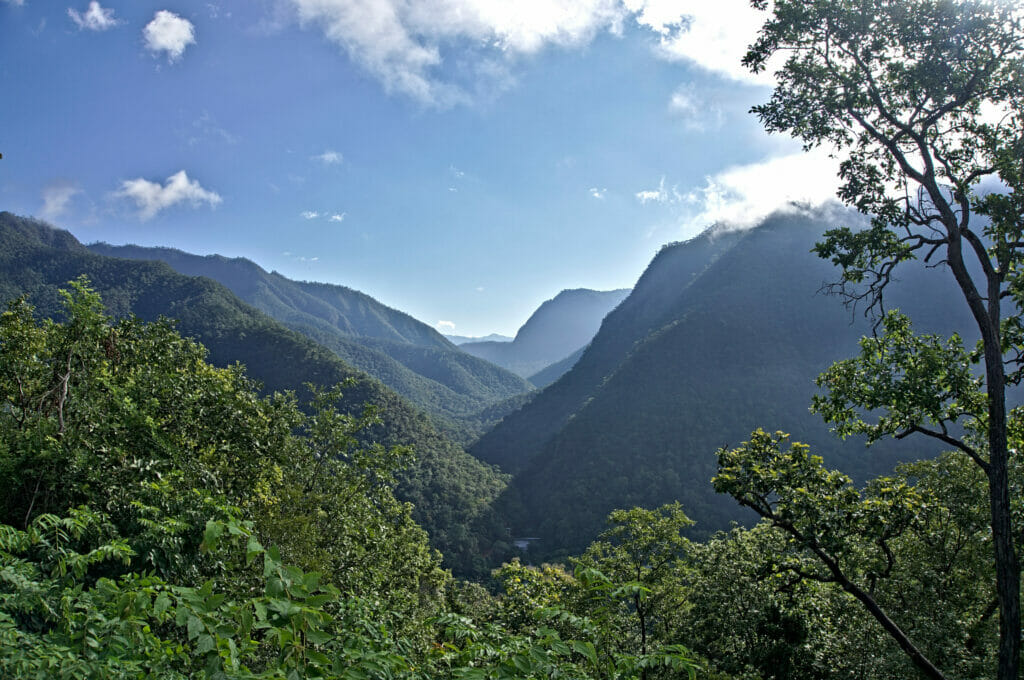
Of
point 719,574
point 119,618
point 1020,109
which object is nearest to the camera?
point 119,618

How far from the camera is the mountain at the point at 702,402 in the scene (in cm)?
8850

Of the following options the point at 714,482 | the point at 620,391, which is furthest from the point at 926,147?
the point at 620,391

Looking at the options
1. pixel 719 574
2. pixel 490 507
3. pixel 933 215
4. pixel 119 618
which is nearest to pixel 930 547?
pixel 719 574

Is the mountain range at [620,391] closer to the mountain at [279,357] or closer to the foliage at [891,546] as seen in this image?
the mountain at [279,357]

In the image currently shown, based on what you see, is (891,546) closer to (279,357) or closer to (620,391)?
(279,357)

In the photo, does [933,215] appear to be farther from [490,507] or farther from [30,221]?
[30,221]

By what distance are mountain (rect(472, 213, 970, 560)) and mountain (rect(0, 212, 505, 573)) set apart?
11421mm

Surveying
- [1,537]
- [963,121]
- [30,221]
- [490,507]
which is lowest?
[490,507]

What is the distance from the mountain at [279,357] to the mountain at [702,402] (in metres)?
11.4

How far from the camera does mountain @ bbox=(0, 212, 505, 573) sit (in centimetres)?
8338

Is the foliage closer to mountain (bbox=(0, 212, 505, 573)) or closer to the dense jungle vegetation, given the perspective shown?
the dense jungle vegetation

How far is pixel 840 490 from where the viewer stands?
7.17 meters

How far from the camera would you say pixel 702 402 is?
11175 centimetres

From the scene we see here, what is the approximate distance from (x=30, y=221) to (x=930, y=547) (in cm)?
26403
